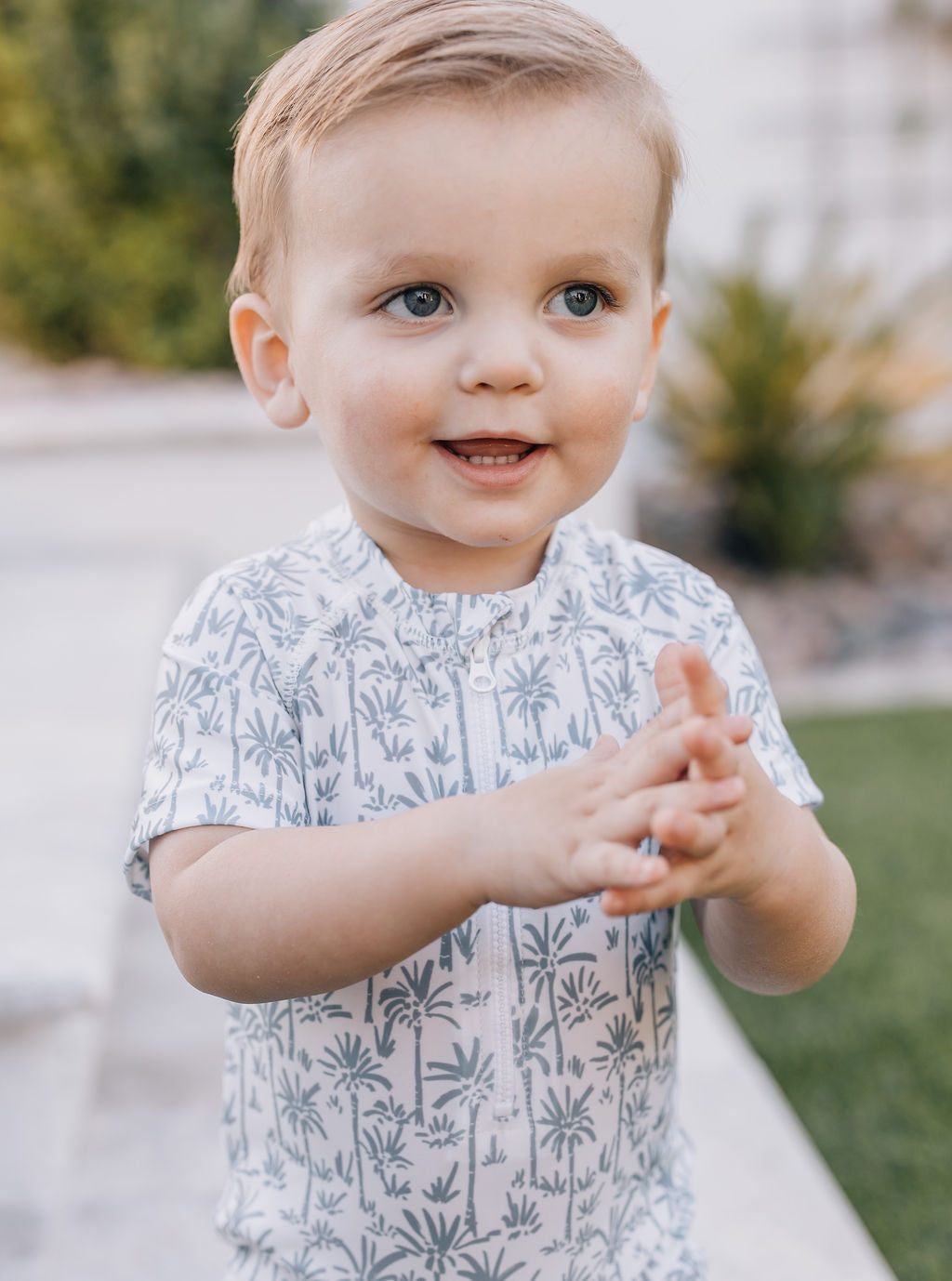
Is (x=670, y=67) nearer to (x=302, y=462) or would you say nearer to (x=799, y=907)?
(x=302, y=462)

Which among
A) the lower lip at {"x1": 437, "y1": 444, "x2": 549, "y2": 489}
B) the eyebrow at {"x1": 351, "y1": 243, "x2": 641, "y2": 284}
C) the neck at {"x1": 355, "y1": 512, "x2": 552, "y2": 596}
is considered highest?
the eyebrow at {"x1": 351, "y1": 243, "x2": 641, "y2": 284}

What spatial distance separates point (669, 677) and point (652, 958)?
349 mm

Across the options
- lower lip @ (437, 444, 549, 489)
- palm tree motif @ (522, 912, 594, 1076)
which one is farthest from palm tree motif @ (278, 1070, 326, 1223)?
lower lip @ (437, 444, 549, 489)

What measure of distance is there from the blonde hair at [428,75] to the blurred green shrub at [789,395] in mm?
4926

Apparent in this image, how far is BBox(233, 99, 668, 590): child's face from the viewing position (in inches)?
40.8

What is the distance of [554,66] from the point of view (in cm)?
107

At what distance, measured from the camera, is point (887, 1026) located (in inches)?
108

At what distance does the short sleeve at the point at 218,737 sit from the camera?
110 centimetres

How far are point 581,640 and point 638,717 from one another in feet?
0.29

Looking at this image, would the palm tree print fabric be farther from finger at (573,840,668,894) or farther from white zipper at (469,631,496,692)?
finger at (573,840,668,894)

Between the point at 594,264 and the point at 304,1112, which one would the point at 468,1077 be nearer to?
the point at 304,1112

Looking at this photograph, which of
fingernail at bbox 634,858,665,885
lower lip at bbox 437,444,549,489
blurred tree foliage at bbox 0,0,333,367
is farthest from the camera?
blurred tree foliage at bbox 0,0,333,367

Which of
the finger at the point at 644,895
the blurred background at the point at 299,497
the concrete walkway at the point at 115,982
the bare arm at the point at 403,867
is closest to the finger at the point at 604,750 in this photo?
the bare arm at the point at 403,867

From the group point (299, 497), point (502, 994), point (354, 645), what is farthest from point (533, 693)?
point (299, 497)
